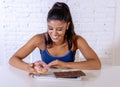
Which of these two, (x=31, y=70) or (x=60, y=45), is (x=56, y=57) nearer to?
(x=60, y=45)

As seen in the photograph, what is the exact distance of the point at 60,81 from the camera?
1258 millimetres

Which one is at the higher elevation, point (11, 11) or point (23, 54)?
point (11, 11)

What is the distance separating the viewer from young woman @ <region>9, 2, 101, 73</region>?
1.56 metres

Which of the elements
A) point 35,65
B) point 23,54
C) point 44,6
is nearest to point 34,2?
point 44,6

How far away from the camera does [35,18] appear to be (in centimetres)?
269

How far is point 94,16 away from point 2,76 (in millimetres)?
1634

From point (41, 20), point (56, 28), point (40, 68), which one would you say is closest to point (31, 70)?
point (40, 68)

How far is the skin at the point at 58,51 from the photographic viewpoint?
1513 mm

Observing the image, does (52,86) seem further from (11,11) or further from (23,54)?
(11,11)

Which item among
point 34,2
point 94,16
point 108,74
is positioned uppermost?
point 34,2

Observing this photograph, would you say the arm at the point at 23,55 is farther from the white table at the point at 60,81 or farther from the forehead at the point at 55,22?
the forehead at the point at 55,22

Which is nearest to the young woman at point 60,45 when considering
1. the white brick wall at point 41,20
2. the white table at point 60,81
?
the white table at point 60,81

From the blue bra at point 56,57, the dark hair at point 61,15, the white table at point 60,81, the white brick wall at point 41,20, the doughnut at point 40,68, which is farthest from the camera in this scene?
the white brick wall at point 41,20

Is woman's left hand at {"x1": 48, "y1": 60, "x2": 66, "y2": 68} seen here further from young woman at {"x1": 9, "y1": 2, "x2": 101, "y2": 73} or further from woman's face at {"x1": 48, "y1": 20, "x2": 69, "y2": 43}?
woman's face at {"x1": 48, "y1": 20, "x2": 69, "y2": 43}
